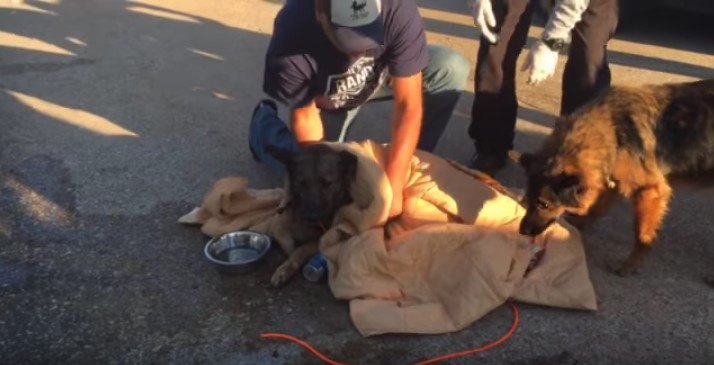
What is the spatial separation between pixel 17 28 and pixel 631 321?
866 cm

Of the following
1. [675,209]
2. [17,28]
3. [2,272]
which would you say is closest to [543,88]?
[675,209]

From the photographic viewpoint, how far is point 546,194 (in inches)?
142

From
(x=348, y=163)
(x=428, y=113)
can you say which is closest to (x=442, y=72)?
(x=428, y=113)

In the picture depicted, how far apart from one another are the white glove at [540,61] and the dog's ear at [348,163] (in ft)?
4.21

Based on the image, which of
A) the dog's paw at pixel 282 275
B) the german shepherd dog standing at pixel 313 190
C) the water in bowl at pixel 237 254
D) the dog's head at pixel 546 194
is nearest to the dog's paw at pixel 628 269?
the dog's head at pixel 546 194

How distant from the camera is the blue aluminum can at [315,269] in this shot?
12.3ft

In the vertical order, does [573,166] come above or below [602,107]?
below

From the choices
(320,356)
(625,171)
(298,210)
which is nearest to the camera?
(320,356)

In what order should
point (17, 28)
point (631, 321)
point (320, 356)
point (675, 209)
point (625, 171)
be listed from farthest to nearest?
point (17, 28)
point (675, 209)
point (625, 171)
point (631, 321)
point (320, 356)

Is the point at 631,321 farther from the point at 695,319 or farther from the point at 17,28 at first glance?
the point at 17,28

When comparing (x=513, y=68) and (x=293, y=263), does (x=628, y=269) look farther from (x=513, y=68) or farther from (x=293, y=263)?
(x=293, y=263)

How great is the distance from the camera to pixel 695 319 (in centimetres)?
345

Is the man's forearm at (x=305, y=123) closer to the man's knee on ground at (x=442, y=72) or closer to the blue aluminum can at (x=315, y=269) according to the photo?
the blue aluminum can at (x=315, y=269)

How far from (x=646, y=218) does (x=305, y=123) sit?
80.3 inches
